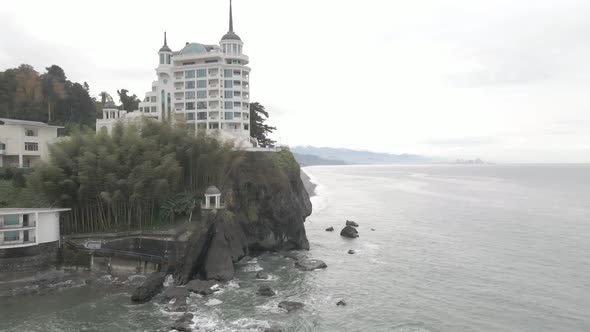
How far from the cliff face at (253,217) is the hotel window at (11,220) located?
33.6ft

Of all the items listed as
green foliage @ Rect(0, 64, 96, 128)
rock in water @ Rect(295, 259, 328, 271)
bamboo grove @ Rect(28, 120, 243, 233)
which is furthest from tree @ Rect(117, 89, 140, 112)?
rock in water @ Rect(295, 259, 328, 271)

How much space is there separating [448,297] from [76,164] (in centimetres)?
2474

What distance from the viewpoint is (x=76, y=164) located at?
25953mm

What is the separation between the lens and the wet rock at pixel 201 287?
22.0 meters

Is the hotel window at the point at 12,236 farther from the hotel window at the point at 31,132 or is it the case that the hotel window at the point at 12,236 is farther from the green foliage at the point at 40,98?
the green foliage at the point at 40,98

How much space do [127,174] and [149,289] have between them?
27.8 feet

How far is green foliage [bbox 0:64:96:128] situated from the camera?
47.2 metres

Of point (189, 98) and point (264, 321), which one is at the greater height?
point (189, 98)

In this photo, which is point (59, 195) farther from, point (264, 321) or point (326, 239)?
point (326, 239)

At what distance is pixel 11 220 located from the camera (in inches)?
916

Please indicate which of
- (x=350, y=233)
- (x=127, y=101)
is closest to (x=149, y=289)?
(x=350, y=233)

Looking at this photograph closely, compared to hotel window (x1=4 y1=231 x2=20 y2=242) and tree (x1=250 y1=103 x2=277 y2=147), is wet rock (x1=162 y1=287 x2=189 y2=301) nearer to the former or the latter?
hotel window (x1=4 y1=231 x2=20 y2=242)

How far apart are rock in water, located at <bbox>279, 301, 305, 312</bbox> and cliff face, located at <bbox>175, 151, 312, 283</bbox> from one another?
19.8 feet

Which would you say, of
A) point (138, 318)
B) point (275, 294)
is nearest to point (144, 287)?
point (138, 318)
